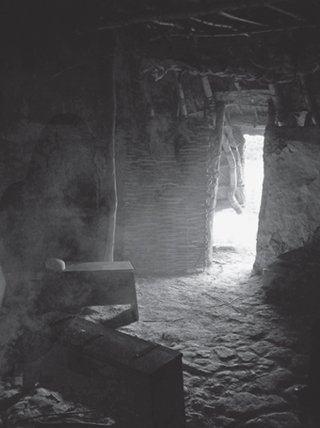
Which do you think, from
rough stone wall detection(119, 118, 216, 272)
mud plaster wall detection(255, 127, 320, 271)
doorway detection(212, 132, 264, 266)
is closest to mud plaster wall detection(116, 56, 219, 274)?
rough stone wall detection(119, 118, 216, 272)

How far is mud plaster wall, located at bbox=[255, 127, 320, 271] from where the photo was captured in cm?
524

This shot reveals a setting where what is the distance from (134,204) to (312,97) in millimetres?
2966

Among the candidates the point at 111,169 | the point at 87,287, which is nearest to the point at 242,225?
the point at 111,169

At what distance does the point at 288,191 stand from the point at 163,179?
Answer: 6.21 feet

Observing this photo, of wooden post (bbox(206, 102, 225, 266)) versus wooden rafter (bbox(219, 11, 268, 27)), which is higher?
wooden rafter (bbox(219, 11, 268, 27))

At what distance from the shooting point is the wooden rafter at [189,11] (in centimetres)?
365

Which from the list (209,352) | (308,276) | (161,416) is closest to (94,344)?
(161,416)

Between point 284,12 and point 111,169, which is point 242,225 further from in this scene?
point 284,12

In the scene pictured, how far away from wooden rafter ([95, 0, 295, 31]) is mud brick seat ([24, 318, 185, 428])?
2964 mm

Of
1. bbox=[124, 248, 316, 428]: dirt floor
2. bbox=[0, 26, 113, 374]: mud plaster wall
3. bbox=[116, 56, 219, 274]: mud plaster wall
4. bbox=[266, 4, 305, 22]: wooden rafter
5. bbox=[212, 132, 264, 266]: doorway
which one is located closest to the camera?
bbox=[124, 248, 316, 428]: dirt floor

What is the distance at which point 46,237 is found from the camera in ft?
16.4

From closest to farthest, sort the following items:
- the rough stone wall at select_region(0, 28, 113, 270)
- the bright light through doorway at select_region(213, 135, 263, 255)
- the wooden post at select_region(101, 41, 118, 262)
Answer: the rough stone wall at select_region(0, 28, 113, 270)
the wooden post at select_region(101, 41, 118, 262)
the bright light through doorway at select_region(213, 135, 263, 255)

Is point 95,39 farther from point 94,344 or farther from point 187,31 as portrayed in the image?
point 94,344

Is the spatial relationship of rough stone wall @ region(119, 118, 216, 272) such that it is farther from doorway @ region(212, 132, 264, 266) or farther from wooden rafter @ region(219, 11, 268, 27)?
wooden rafter @ region(219, 11, 268, 27)
